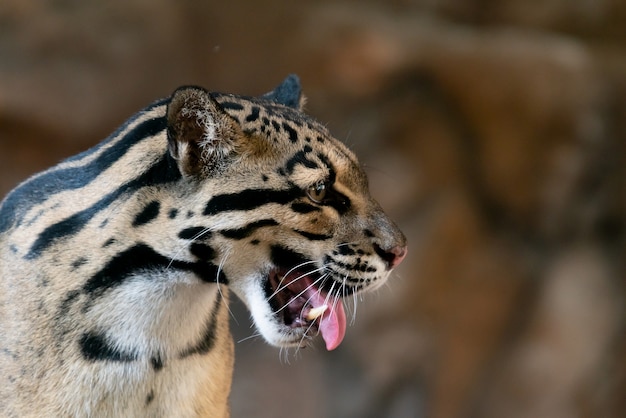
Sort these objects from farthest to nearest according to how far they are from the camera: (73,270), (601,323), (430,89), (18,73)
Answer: (601,323)
(430,89)
(18,73)
(73,270)

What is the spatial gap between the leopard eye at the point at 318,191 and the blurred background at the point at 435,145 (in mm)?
2401

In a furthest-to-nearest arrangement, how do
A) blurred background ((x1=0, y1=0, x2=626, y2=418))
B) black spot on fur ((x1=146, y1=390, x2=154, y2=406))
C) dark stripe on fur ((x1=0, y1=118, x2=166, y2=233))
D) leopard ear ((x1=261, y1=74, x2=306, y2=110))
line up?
blurred background ((x1=0, y1=0, x2=626, y2=418)), leopard ear ((x1=261, y1=74, x2=306, y2=110)), black spot on fur ((x1=146, y1=390, x2=154, y2=406)), dark stripe on fur ((x1=0, y1=118, x2=166, y2=233))

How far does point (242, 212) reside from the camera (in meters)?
2.25

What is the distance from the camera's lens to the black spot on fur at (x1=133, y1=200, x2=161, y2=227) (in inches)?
90.6

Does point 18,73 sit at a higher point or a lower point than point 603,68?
higher

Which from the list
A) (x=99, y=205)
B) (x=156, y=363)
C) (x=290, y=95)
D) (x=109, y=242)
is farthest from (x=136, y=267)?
(x=290, y=95)

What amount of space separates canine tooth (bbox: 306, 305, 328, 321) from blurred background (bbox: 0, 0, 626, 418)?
2.21m

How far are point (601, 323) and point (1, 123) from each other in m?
3.90

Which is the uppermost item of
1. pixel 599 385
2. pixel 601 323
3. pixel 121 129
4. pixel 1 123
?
pixel 1 123

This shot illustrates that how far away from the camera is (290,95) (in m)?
2.84

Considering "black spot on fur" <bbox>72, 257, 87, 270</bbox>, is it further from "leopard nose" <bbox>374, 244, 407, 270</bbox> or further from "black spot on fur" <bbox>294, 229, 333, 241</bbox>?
"leopard nose" <bbox>374, 244, 407, 270</bbox>

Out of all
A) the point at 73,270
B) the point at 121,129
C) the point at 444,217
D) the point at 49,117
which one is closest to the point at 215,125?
the point at 121,129

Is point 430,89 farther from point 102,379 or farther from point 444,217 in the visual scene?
point 102,379

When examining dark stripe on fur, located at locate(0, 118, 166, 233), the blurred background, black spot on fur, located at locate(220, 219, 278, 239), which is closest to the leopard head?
black spot on fur, located at locate(220, 219, 278, 239)
